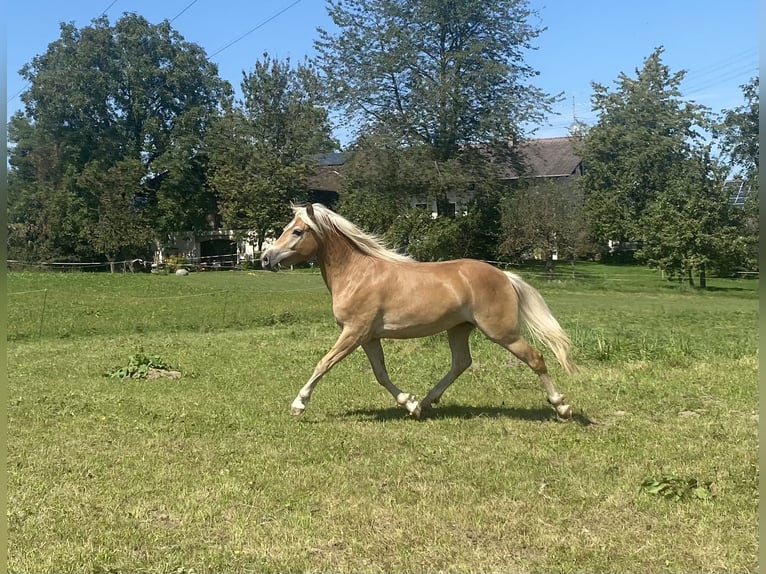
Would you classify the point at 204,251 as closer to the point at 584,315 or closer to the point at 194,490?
the point at 584,315

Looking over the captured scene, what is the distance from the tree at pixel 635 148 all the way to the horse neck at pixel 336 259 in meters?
48.7

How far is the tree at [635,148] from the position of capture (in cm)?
5547

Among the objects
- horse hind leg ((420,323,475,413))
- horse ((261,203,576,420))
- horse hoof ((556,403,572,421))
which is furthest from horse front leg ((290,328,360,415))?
horse hoof ((556,403,572,421))

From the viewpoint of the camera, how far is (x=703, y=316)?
22.6 m

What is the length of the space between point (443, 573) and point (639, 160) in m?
56.8

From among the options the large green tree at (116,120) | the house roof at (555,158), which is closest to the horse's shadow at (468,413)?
the large green tree at (116,120)

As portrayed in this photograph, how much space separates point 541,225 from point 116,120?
116 feet

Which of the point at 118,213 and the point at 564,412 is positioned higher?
the point at 118,213

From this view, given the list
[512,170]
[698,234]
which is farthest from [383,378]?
[512,170]

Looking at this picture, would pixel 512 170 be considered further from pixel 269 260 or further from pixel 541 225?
pixel 269 260

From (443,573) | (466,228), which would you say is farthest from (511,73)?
(443,573)

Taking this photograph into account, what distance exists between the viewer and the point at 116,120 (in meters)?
55.8

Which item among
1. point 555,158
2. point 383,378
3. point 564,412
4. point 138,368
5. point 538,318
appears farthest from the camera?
point 555,158

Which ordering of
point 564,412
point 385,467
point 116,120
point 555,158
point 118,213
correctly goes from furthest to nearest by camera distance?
point 555,158, point 116,120, point 118,213, point 564,412, point 385,467
